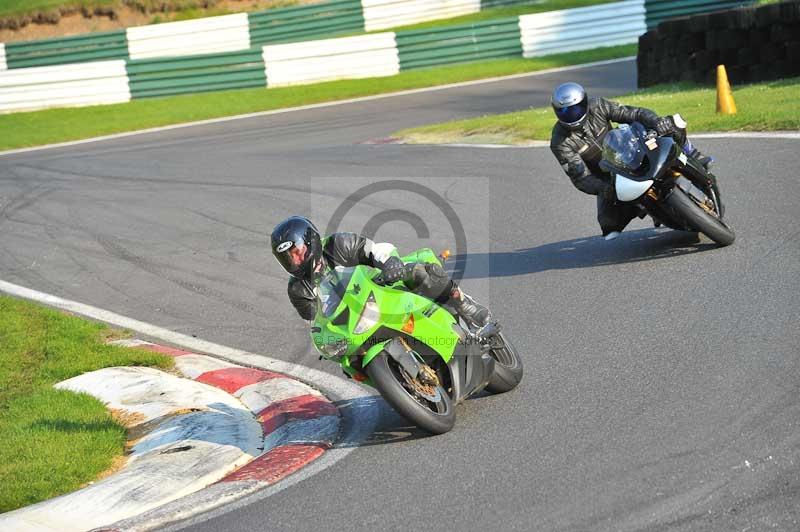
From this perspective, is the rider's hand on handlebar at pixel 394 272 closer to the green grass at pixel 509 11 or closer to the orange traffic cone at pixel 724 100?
the orange traffic cone at pixel 724 100

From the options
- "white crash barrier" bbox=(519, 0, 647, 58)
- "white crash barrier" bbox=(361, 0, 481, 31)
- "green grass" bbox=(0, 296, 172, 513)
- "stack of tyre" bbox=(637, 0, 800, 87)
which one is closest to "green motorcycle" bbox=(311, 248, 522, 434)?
"green grass" bbox=(0, 296, 172, 513)

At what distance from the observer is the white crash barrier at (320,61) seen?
28328 mm

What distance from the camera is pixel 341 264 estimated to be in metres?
6.67

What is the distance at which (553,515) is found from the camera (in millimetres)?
4785

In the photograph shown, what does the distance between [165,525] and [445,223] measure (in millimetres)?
7412

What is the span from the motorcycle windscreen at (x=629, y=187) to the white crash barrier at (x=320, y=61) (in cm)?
1985

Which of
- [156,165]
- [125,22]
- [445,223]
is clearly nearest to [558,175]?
[445,223]

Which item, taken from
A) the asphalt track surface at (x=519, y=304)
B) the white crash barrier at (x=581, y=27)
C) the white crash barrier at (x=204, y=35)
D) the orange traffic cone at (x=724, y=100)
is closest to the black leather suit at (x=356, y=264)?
the asphalt track surface at (x=519, y=304)

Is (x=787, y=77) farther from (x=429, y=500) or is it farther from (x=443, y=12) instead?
(x=443, y=12)

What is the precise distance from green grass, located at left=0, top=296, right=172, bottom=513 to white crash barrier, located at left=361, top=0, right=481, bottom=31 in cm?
2501

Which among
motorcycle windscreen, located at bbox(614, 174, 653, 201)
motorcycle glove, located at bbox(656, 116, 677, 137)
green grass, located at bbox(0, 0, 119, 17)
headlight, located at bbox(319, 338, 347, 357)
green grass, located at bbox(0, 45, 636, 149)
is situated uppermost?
green grass, located at bbox(0, 0, 119, 17)

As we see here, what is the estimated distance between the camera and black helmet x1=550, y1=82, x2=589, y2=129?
9844 millimetres

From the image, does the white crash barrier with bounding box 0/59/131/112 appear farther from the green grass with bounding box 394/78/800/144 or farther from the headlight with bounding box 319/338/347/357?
the headlight with bounding box 319/338/347/357

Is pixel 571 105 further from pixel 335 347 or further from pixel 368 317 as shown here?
pixel 335 347
